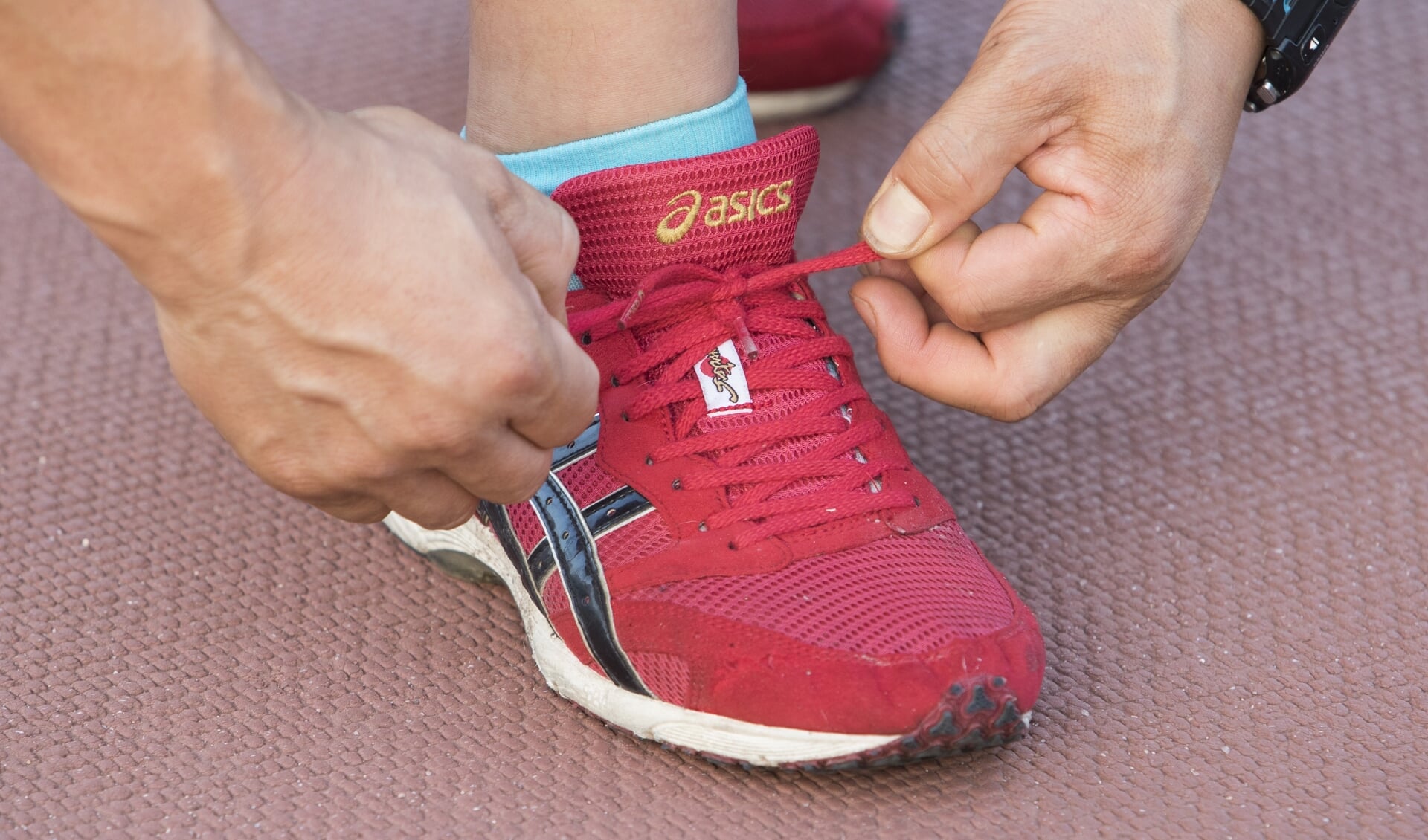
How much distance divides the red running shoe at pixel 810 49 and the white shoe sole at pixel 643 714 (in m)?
0.60

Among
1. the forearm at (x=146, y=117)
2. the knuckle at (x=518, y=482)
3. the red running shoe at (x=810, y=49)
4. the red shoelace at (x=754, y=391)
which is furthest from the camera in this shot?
the red running shoe at (x=810, y=49)

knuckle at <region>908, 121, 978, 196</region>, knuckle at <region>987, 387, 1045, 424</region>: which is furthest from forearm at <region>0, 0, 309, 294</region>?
knuckle at <region>987, 387, 1045, 424</region>

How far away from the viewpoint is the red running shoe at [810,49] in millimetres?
1216

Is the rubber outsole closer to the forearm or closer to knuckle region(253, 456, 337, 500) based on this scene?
knuckle region(253, 456, 337, 500)

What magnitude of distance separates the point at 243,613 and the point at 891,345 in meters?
0.44

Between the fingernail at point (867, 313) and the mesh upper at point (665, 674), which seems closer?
the mesh upper at point (665, 674)

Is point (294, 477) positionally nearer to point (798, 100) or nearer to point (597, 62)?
point (597, 62)

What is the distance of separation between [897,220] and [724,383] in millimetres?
135

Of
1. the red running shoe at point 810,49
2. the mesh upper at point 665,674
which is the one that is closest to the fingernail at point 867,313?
the mesh upper at point 665,674

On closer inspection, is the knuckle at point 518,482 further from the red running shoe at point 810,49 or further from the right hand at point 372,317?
the red running shoe at point 810,49

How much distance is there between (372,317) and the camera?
0.51m

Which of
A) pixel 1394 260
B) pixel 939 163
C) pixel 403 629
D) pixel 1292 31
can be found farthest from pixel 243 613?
pixel 1394 260

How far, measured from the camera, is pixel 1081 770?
649mm

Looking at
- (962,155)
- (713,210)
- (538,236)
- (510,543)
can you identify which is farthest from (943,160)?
(510,543)
